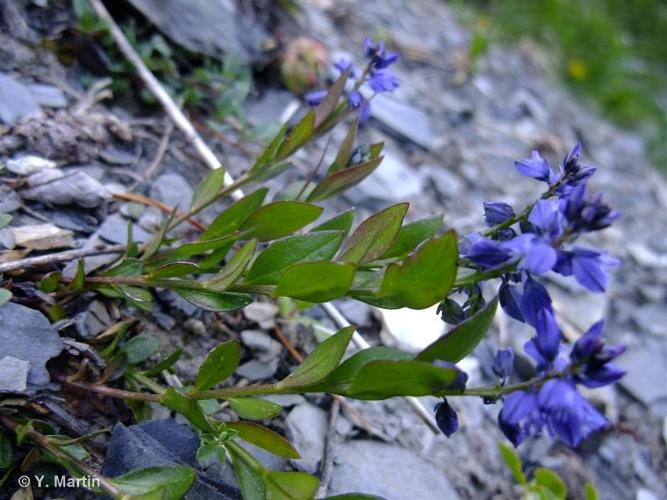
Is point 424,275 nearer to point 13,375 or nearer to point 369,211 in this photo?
point 13,375

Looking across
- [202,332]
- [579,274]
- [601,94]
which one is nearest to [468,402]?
[202,332]

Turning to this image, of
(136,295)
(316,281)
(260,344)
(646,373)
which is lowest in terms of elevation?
(646,373)

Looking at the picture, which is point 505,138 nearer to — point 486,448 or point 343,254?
point 486,448

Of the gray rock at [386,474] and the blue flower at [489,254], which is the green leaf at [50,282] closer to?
the gray rock at [386,474]

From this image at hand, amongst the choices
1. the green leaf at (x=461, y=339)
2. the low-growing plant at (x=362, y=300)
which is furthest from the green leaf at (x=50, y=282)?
the green leaf at (x=461, y=339)

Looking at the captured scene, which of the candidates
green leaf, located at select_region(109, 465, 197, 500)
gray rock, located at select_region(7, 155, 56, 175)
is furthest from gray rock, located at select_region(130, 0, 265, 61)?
green leaf, located at select_region(109, 465, 197, 500)

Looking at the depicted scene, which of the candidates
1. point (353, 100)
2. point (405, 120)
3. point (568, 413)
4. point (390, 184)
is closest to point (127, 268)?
point (353, 100)
